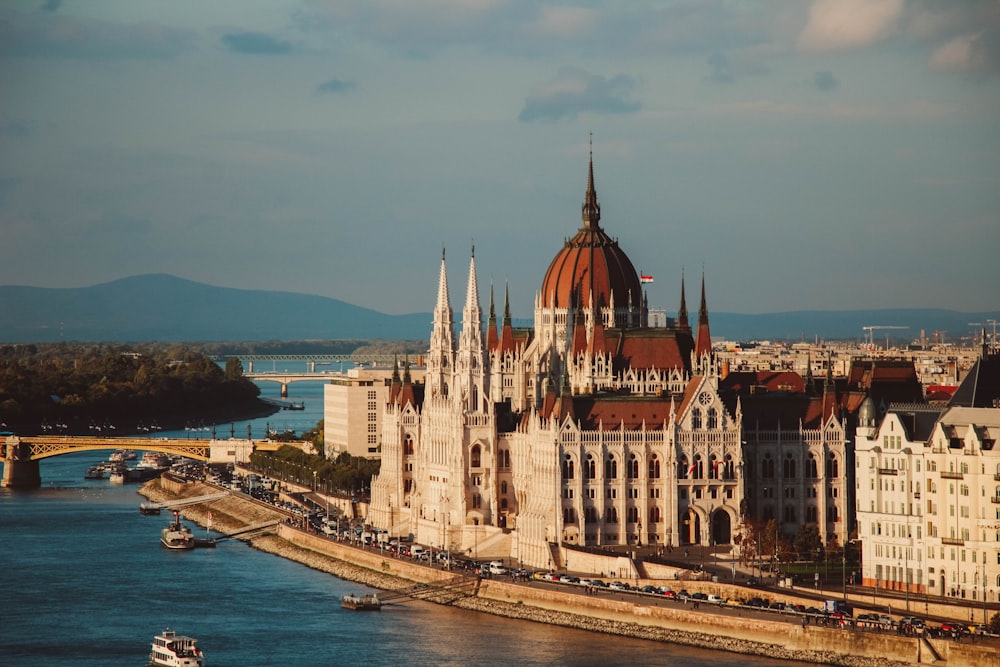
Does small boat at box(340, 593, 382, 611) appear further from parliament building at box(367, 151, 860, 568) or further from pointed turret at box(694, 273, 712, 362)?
pointed turret at box(694, 273, 712, 362)

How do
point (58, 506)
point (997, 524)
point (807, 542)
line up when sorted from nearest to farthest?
point (997, 524) → point (807, 542) → point (58, 506)

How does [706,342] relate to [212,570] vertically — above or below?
above

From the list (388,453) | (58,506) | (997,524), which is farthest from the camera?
(58,506)

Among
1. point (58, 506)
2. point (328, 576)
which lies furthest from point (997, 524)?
point (58, 506)

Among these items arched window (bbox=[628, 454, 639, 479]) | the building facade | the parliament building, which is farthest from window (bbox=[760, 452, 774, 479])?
the building facade

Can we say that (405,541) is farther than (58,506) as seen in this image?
No

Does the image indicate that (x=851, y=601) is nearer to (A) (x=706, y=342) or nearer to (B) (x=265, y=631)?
(B) (x=265, y=631)
